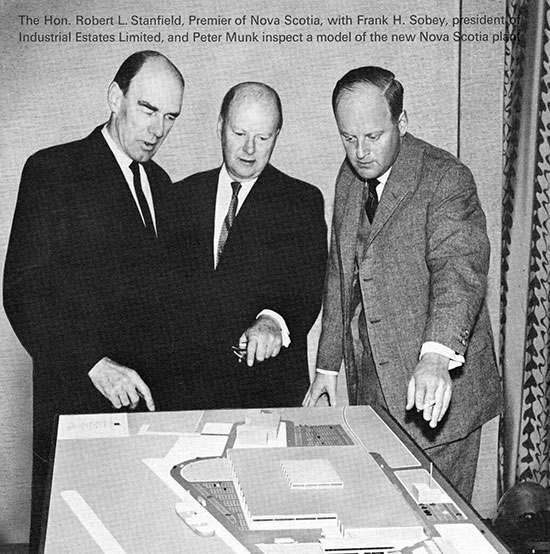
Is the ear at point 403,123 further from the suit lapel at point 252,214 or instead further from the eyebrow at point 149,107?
the eyebrow at point 149,107

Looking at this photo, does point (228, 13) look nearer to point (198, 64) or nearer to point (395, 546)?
point (198, 64)

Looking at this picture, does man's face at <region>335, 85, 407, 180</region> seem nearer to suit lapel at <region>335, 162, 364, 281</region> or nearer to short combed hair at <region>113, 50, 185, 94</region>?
suit lapel at <region>335, 162, 364, 281</region>

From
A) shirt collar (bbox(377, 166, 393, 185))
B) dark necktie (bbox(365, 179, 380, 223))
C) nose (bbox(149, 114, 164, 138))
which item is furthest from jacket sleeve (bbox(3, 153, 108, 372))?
shirt collar (bbox(377, 166, 393, 185))

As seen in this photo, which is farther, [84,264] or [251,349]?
[251,349]

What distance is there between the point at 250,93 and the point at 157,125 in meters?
0.43

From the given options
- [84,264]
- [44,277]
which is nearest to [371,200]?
[84,264]

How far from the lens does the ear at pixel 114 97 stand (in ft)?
13.7

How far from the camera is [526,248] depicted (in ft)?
14.2

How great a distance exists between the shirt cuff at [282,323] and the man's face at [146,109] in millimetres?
858

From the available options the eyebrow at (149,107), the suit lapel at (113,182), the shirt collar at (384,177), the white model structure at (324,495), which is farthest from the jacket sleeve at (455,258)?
the suit lapel at (113,182)

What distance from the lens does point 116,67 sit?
4156 mm

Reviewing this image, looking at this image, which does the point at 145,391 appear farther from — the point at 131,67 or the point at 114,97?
the point at 131,67

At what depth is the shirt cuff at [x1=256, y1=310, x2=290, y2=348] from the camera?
14.1ft

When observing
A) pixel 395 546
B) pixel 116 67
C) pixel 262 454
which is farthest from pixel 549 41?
pixel 395 546
